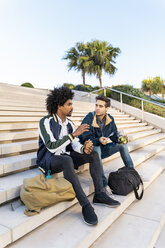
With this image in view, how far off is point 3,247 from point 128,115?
7374 mm

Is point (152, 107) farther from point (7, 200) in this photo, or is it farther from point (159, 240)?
point (7, 200)

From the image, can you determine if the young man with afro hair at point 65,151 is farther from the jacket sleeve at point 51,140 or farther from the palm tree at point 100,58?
the palm tree at point 100,58

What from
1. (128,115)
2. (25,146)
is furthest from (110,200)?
(128,115)

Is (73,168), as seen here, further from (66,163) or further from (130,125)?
(130,125)

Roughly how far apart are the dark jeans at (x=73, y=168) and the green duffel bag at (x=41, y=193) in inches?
3.2

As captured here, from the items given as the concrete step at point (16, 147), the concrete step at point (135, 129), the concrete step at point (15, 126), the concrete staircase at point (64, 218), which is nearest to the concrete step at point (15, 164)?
the concrete staircase at point (64, 218)

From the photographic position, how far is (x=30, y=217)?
67.4 inches

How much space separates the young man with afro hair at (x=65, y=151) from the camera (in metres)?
1.94

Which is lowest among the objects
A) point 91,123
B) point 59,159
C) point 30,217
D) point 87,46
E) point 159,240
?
point 159,240

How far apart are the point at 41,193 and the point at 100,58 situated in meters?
23.8

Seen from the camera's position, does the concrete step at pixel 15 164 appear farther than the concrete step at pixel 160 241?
→ Yes

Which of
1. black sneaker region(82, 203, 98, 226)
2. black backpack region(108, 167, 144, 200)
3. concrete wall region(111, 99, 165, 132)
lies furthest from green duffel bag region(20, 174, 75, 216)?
concrete wall region(111, 99, 165, 132)

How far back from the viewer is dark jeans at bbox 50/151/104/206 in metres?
1.94

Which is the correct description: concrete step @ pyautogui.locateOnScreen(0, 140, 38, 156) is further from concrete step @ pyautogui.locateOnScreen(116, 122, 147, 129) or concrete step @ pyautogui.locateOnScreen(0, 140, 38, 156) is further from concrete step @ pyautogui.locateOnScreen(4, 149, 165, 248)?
concrete step @ pyautogui.locateOnScreen(116, 122, 147, 129)
